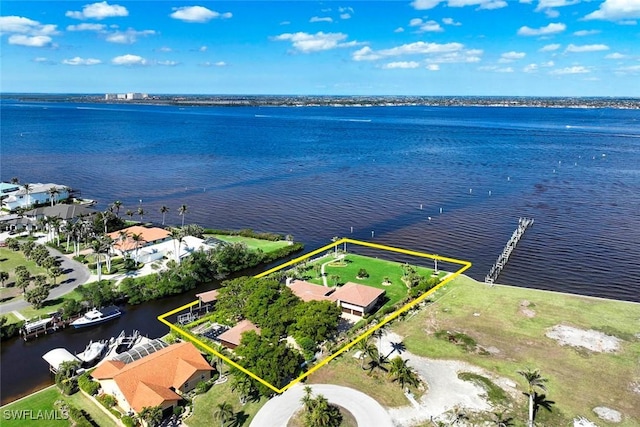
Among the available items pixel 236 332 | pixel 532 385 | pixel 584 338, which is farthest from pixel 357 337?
pixel 584 338

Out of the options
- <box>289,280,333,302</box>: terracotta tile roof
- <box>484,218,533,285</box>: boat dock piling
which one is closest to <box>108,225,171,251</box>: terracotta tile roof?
<box>289,280,333,302</box>: terracotta tile roof

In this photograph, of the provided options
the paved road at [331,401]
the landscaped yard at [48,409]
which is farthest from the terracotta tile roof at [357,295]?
the landscaped yard at [48,409]

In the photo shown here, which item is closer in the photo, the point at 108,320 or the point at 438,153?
the point at 108,320

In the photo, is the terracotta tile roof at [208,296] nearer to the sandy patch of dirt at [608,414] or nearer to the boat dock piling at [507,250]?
the boat dock piling at [507,250]

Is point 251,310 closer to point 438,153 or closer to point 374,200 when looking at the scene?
point 374,200

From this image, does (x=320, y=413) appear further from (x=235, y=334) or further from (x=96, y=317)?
(x=96, y=317)

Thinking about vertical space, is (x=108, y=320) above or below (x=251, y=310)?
below

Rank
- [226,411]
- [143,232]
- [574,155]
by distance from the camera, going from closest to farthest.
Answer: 1. [226,411]
2. [143,232]
3. [574,155]

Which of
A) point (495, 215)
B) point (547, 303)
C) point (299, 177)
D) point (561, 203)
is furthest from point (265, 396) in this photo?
point (299, 177)

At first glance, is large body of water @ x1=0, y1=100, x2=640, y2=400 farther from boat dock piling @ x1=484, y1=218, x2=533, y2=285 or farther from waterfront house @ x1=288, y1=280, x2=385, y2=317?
waterfront house @ x1=288, y1=280, x2=385, y2=317
